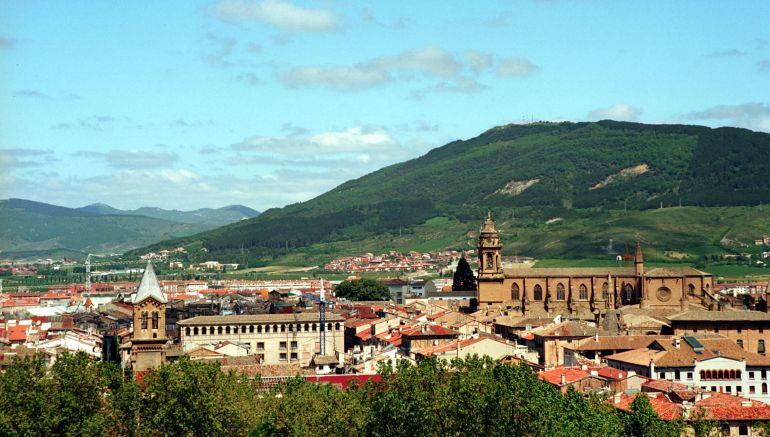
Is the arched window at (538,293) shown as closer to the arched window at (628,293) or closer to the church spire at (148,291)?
the arched window at (628,293)

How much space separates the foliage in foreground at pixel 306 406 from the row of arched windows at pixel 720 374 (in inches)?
791

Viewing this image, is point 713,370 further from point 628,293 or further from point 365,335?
point 628,293

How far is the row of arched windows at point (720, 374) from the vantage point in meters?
74.8

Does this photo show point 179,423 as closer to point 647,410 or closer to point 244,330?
point 647,410

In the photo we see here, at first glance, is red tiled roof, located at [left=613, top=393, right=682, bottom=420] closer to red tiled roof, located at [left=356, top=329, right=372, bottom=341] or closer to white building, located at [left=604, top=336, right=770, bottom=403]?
white building, located at [left=604, top=336, right=770, bottom=403]

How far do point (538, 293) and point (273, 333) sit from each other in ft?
127

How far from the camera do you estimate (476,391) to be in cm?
5000

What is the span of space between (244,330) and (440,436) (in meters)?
53.4

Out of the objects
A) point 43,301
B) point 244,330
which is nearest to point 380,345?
point 244,330

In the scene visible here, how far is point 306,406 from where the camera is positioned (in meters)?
51.9

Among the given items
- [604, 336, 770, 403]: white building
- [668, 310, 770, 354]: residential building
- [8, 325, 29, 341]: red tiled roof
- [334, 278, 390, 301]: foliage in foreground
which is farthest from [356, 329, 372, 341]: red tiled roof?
[334, 278, 390, 301]: foliage in foreground

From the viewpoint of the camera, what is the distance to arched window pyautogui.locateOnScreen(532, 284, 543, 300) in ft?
429

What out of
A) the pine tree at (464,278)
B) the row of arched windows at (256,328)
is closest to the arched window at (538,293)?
the pine tree at (464,278)

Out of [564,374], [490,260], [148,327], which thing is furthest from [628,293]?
[148,327]
